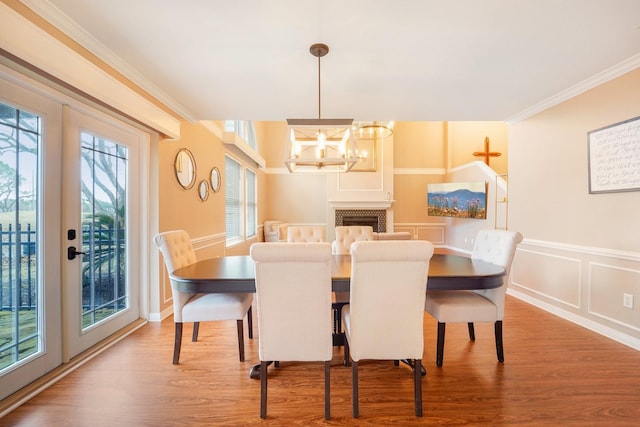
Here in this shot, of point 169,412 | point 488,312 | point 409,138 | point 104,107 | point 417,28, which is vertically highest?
point 409,138

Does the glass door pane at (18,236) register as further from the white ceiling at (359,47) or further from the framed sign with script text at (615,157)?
the framed sign with script text at (615,157)

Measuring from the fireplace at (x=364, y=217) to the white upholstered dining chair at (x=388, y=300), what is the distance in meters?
5.60

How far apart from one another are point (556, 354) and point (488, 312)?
785mm

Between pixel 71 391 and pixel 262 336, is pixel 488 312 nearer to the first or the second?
pixel 262 336

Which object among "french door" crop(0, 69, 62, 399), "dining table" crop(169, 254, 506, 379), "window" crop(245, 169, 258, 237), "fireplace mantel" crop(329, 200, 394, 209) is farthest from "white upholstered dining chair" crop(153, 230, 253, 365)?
"fireplace mantel" crop(329, 200, 394, 209)

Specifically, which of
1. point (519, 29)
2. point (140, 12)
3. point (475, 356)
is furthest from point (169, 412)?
point (519, 29)

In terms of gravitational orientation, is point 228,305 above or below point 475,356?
above

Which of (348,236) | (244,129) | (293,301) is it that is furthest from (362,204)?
(293,301)

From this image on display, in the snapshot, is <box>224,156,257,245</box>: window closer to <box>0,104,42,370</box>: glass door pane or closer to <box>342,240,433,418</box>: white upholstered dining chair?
<box>0,104,42,370</box>: glass door pane

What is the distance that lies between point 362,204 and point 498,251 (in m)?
4.80

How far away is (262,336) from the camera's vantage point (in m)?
1.57

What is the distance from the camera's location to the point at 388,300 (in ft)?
5.02

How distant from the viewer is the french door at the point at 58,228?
1.65m

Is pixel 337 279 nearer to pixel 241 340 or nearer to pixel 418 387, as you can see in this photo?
pixel 418 387
